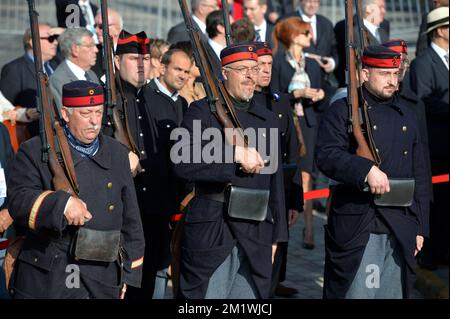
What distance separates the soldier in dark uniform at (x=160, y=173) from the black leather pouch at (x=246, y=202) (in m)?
1.30

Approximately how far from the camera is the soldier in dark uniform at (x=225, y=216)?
7.36 metres

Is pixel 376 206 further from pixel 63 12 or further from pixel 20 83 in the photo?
pixel 63 12

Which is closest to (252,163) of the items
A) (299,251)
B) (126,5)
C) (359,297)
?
(359,297)

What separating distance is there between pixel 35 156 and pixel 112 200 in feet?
1.66

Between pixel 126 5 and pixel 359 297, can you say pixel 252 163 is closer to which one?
pixel 359 297

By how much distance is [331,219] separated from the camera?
25.9ft

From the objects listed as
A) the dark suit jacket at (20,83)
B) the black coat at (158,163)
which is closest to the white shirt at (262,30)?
the dark suit jacket at (20,83)

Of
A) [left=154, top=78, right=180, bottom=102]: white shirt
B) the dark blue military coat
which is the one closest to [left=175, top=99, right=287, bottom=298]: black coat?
the dark blue military coat

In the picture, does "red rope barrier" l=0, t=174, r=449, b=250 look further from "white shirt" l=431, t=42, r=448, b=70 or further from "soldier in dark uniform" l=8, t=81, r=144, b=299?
"soldier in dark uniform" l=8, t=81, r=144, b=299

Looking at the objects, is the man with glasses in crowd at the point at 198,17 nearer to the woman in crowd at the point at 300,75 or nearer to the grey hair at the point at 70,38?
the woman in crowd at the point at 300,75

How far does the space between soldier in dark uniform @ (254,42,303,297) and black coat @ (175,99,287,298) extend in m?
1.05

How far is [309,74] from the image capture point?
11.1 meters

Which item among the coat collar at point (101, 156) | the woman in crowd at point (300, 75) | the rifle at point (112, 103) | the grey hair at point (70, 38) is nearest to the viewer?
the coat collar at point (101, 156)

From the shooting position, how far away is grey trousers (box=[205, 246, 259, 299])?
7.46 metres
